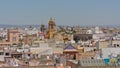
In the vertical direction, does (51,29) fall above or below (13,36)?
above

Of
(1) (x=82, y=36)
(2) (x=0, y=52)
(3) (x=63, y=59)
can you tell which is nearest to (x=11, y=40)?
(1) (x=82, y=36)

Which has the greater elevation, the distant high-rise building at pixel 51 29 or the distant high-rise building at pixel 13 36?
the distant high-rise building at pixel 51 29

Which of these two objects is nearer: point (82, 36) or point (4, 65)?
point (4, 65)

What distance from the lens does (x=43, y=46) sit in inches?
1629

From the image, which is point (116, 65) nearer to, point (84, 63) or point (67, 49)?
point (84, 63)

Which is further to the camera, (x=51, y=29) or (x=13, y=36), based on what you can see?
(x=13, y=36)

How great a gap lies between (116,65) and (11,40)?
3378cm

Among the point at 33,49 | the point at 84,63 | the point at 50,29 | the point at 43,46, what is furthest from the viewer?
the point at 50,29

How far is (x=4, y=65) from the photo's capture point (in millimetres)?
25750

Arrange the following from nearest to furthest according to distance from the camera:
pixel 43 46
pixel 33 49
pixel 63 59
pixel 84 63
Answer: pixel 84 63 → pixel 63 59 → pixel 33 49 → pixel 43 46

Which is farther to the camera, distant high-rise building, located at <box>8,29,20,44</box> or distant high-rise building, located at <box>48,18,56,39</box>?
distant high-rise building, located at <box>8,29,20,44</box>

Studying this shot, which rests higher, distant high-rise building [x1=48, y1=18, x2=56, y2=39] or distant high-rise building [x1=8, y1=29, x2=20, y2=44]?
distant high-rise building [x1=48, y1=18, x2=56, y2=39]

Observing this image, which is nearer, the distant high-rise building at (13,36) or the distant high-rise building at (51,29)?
the distant high-rise building at (51,29)

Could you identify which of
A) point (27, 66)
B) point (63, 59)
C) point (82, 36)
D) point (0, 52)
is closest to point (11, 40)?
point (82, 36)
